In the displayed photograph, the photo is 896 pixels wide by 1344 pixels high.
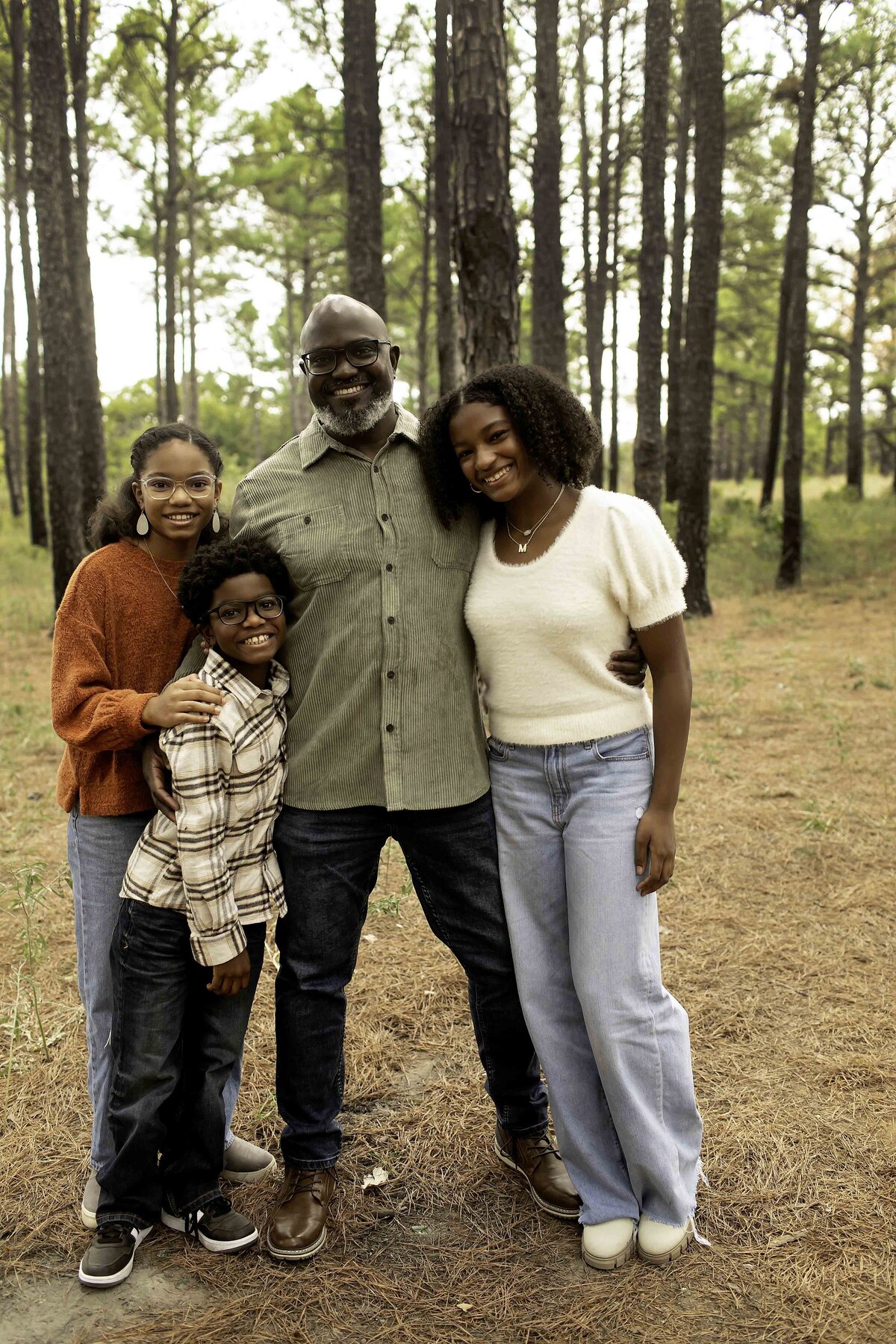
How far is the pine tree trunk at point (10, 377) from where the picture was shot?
21.5 metres

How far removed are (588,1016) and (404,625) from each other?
1.16m

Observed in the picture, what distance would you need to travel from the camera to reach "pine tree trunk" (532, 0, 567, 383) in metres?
10.8

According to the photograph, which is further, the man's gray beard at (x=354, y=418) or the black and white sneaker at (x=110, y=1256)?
the man's gray beard at (x=354, y=418)

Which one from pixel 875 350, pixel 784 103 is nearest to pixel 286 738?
→ pixel 784 103

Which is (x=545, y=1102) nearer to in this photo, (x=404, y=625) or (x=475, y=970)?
(x=475, y=970)

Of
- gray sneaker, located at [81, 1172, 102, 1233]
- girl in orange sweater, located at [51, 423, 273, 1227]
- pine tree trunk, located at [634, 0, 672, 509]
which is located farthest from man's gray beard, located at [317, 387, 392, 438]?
pine tree trunk, located at [634, 0, 672, 509]

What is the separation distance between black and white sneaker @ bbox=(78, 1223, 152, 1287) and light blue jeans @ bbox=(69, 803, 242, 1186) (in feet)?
0.44

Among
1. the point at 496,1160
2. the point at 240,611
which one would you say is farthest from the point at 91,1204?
the point at 240,611

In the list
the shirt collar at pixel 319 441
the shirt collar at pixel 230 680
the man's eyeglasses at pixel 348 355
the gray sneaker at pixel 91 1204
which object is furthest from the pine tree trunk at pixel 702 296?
the gray sneaker at pixel 91 1204

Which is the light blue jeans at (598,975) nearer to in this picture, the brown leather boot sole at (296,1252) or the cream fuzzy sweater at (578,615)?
the cream fuzzy sweater at (578,615)

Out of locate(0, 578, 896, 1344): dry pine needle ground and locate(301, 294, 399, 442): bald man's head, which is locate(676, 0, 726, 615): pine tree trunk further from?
locate(301, 294, 399, 442): bald man's head

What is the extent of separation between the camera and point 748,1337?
2389 millimetres

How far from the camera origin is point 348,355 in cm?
279

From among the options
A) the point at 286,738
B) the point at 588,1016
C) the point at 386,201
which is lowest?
the point at 588,1016
